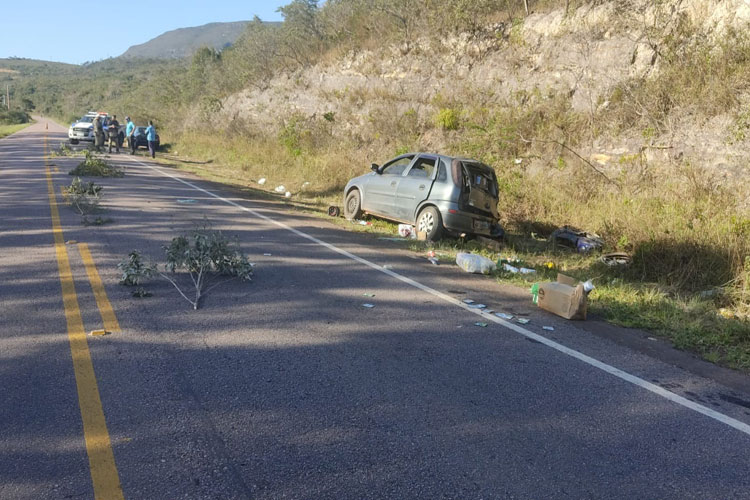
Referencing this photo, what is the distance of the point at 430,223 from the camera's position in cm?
1091

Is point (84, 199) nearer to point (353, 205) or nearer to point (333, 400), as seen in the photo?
point (353, 205)

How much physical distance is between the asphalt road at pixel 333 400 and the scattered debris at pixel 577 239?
3.39 metres

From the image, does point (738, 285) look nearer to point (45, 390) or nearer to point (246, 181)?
point (45, 390)

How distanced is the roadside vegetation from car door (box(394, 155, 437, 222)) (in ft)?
3.35

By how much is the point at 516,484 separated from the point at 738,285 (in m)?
5.99

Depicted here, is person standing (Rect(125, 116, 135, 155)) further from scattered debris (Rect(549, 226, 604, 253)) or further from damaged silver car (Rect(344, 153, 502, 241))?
scattered debris (Rect(549, 226, 604, 253))

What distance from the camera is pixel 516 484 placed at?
3248mm

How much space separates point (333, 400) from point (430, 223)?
7063 mm

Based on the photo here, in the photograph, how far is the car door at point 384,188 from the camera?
11852 mm

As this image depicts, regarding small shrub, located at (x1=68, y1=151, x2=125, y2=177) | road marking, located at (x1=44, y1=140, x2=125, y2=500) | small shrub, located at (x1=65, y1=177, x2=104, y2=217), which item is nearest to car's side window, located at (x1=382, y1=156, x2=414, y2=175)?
small shrub, located at (x1=65, y1=177, x2=104, y2=217)

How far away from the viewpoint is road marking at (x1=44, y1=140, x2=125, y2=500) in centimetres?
308

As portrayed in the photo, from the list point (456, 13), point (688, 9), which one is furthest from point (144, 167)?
point (688, 9)

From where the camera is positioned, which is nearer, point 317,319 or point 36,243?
point 317,319

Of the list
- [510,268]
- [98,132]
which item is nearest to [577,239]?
[510,268]
